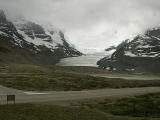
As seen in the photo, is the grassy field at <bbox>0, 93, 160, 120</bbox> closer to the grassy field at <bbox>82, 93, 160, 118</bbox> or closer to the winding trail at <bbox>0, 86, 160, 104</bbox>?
the grassy field at <bbox>82, 93, 160, 118</bbox>

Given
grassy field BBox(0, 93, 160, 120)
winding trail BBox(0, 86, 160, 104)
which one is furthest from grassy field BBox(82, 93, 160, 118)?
winding trail BBox(0, 86, 160, 104)

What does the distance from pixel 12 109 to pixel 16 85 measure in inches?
1358

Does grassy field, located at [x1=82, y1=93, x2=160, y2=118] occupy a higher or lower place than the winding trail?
lower

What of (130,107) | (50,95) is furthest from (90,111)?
(50,95)

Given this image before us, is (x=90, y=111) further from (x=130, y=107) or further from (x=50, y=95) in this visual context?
(x=50, y=95)

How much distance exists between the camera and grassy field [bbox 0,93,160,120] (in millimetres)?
32469

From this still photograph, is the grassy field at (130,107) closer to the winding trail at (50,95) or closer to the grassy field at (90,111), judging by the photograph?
the grassy field at (90,111)

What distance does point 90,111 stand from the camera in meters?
37.2

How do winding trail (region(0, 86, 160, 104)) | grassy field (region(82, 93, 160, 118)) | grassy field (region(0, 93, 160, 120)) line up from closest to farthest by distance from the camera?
grassy field (region(0, 93, 160, 120)) < grassy field (region(82, 93, 160, 118)) < winding trail (region(0, 86, 160, 104))

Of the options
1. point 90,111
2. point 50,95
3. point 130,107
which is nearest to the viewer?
point 90,111

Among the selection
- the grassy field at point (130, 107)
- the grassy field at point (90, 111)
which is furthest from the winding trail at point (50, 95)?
the grassy field at point (90, 111)

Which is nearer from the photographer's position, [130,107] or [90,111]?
[90,111]

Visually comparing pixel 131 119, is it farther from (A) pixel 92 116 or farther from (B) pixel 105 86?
(B) pixel 105 86

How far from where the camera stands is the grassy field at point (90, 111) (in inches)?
1278
